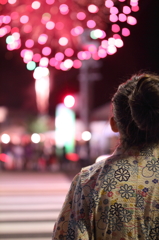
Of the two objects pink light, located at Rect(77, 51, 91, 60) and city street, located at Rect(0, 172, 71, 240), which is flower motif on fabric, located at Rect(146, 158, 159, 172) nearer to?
city street, located at Rect(0, 172, 71, 240)

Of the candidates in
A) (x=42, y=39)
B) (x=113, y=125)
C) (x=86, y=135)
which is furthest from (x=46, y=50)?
(x=86, y=135)

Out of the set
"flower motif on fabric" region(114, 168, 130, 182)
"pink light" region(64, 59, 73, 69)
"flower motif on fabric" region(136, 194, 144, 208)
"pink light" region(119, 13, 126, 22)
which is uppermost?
"pink light" region(119, 13, 126, 22)

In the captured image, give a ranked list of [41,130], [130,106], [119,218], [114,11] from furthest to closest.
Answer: [41,130], [114,11], [130,106], [119,218]

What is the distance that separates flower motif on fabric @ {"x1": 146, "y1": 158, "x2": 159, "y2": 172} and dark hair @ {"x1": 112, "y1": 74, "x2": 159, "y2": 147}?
0.07m

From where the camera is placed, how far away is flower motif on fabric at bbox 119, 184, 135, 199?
1.38 meters

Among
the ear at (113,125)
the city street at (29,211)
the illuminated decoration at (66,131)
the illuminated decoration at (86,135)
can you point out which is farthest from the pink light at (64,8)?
the illuminated decoration at (86,135)

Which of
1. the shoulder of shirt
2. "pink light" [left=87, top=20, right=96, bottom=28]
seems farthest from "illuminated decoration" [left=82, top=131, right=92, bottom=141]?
the shoulder of shirt

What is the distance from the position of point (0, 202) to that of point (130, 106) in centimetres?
773

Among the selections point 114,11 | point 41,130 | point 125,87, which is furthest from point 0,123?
point 125,87

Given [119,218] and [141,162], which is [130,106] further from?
[119,218]

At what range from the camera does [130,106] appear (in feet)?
4.78

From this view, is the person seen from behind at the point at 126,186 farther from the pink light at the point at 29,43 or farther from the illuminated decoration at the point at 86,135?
the illuminated decoration at the point at 86,135

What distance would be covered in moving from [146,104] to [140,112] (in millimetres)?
39

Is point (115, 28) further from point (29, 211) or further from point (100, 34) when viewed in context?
point (29, 211)
